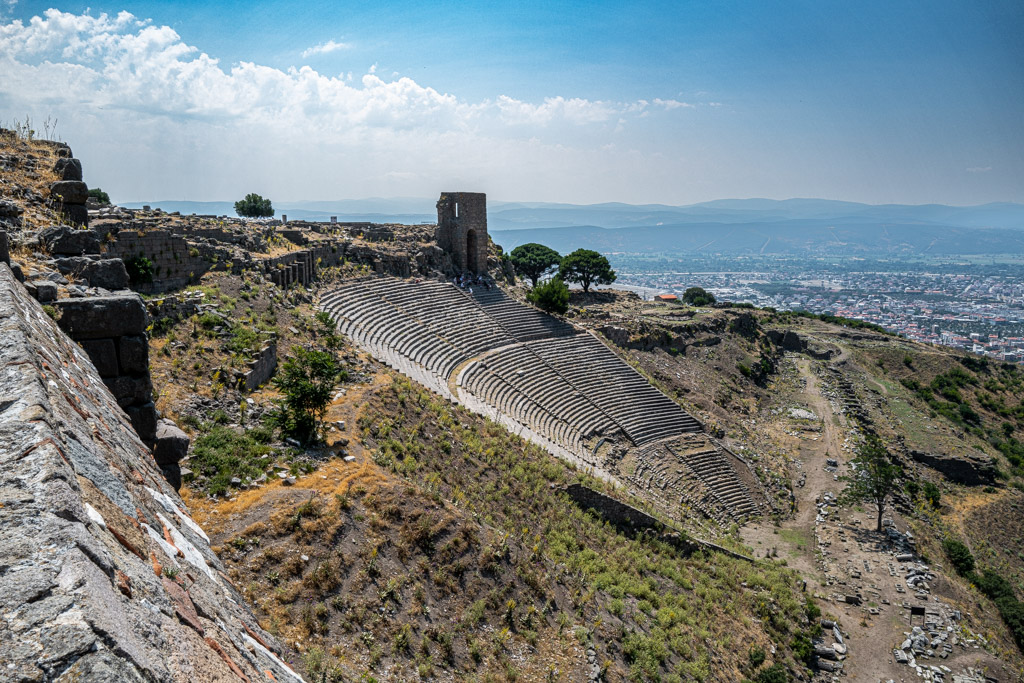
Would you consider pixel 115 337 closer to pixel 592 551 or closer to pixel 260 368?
pixel 260 368

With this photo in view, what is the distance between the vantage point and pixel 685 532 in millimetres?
19078

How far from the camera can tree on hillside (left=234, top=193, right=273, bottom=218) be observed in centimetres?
5128

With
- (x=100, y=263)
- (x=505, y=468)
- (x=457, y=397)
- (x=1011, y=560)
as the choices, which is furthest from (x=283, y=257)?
(x=1011, y=560)

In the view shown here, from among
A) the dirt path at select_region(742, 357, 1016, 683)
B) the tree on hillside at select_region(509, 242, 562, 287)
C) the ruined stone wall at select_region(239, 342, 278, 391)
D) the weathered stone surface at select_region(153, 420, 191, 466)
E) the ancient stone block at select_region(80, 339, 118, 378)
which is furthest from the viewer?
the tree on hillside at select_region(509, 242, 562, 287)

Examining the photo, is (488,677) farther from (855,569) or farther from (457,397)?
(855,569)

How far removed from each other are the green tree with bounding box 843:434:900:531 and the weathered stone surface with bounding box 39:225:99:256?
27.5 metres

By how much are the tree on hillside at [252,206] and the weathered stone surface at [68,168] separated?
4360cm

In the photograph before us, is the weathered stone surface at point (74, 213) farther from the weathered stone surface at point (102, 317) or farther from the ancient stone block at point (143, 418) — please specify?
the ancient stone block at point (143, 418)

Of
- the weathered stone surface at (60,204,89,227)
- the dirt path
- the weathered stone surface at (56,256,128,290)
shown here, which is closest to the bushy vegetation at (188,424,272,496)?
the weathered stone surface at (56,256,128,290)

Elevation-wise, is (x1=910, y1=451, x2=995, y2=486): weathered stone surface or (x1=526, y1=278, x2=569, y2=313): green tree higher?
(x1=526, y1=278, x2=569, y2=313): green tree

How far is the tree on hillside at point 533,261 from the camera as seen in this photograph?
186 ft

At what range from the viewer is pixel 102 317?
6.55 metres

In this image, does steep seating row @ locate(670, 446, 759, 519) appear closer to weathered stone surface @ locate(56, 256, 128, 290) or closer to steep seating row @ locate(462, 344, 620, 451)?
steep seating row @ locate(462, 344, 620, 451)

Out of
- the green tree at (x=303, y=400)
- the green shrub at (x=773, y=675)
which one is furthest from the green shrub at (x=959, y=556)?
the green tree at (x=303, y=400)
